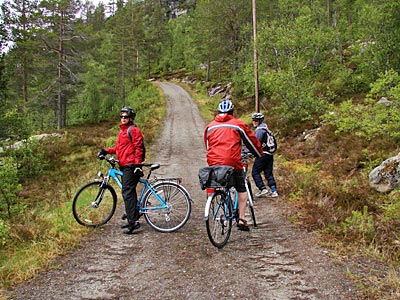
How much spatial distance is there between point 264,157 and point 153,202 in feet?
10.7

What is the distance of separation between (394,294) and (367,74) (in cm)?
1908

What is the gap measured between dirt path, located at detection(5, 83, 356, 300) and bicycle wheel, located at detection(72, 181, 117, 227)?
23 cm

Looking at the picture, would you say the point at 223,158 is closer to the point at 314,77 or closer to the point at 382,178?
the point at 382,178

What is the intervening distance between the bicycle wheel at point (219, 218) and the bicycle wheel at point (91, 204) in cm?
228

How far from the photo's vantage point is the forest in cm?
744

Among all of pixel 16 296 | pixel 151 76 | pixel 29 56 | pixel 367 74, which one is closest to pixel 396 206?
pixel 16 296

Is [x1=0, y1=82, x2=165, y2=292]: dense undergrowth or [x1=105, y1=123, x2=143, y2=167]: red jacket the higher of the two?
[x1=105, y1=123, x2=143, y2=167]: red jacket

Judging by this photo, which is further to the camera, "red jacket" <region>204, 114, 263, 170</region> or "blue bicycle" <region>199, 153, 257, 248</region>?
"red jacket" <region>204, 114, 263, 170</region>

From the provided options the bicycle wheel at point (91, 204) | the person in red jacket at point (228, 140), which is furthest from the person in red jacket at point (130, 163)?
the person in red jacket at point (228, 140)

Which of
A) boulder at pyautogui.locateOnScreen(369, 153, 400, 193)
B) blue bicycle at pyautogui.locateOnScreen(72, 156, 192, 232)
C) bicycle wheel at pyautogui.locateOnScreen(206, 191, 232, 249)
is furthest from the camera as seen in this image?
boulder at pyautogui.locateOnScreen(369, 153, 400, 193)

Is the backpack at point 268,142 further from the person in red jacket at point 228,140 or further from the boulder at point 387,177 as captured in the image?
the boulder at point 387,177

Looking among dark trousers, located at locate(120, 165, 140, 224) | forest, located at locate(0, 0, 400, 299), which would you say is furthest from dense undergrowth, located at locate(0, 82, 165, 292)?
dark trousers, located at locate(120, 165, 140, 224)

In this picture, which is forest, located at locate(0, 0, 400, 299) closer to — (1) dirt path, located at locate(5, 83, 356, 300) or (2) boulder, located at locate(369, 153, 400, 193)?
(2) boulder, located at locate(369, 153, 400, 193)

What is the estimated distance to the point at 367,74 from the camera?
19.8 meters
